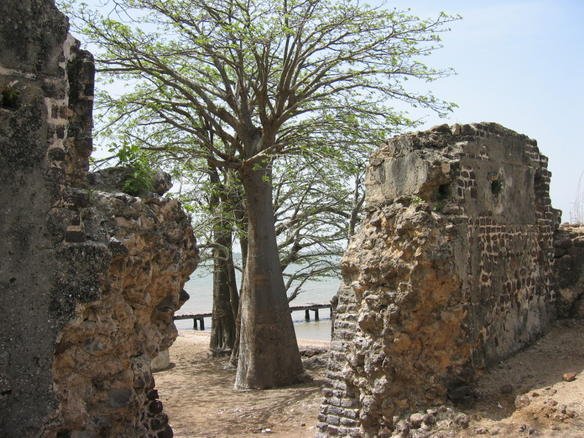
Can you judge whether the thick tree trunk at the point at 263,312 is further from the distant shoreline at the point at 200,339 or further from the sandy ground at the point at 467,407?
the distant shoreline at the point at 200,339

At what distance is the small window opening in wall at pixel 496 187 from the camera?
9367 millimetres

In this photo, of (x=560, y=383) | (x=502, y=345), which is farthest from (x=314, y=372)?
(x=560, y=383)

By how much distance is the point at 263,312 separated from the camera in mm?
14148

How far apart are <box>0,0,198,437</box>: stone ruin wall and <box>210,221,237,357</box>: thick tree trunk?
11853 millimetres

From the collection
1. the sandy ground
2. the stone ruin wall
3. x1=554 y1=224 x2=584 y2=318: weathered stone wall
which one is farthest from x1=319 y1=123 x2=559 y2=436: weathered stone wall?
the stone ruin wall

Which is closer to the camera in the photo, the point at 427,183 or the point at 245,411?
the point at 427,183

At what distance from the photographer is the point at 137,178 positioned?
6.19 meters

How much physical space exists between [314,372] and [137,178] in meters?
9.94

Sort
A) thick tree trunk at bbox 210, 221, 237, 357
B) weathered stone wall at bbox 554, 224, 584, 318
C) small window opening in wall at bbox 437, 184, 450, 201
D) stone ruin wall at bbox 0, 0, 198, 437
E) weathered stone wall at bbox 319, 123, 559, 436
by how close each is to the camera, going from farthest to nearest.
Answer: thick tree trunk at bbox 210, 221, 237, 357 → weathered stone wall at bbox 554, 224, 584, 318 → small window opening in wall at bbox 437, 184, 450, 201 → weathered stone wall at bbox 319, 123, 559, 436 → stone ruin wall at bbox 0, 0, 198, 437

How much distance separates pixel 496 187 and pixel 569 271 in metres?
2.46

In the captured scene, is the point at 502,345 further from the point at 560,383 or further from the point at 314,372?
the point at 314,372

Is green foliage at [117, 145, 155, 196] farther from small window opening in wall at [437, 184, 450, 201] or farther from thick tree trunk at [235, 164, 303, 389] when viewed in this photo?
thick tree trunk at [235, 164, 303, 389]

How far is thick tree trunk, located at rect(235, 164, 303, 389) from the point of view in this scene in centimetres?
1412

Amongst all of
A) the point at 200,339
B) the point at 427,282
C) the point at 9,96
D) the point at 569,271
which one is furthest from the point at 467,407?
the point at 200,339
